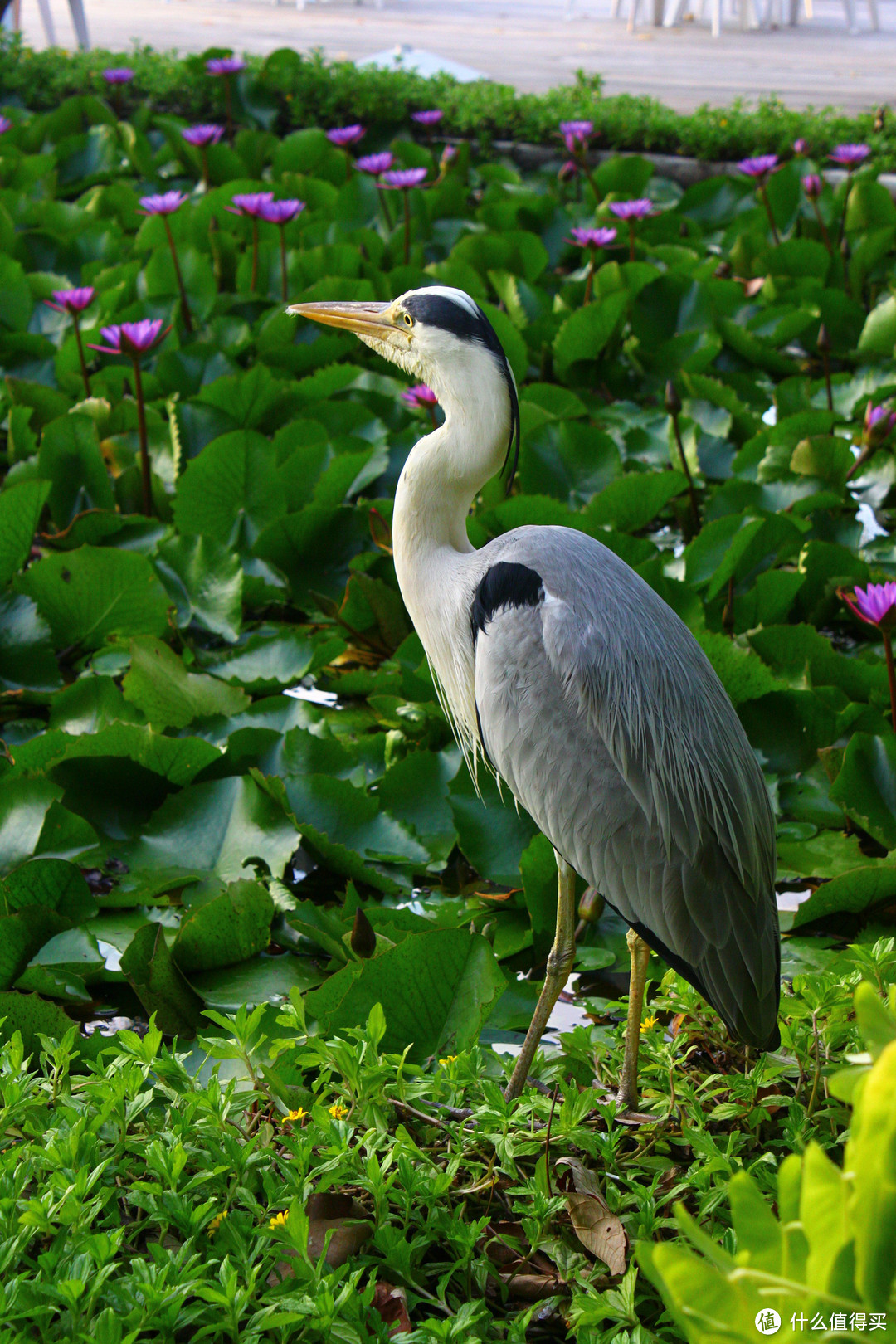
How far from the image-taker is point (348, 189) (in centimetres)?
512

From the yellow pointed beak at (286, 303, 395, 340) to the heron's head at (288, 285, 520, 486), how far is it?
16 mm

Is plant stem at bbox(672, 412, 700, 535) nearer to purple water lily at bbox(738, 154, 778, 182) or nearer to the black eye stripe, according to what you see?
the black eye stripe

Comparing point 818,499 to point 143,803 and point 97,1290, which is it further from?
point 97,1290

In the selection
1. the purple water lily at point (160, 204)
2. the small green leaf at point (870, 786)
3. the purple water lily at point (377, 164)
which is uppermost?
the purple water lily at point (377, 164)

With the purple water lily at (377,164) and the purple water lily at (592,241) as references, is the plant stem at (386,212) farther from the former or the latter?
the purple water lily at (592,241)

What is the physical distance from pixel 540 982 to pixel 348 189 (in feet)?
13.3

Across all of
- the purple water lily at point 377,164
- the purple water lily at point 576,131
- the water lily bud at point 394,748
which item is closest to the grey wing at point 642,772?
the water lily bud at point 394,748

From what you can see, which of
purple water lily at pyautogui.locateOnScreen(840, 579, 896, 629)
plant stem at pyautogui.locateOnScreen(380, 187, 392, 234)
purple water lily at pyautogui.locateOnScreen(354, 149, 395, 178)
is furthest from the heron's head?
plant stem at pyautogui.locateOnScreen(380, 187, 392, 234)

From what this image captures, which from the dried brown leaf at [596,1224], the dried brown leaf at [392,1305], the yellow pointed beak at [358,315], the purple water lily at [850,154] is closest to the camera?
the dried brown leaf at [392,1305]

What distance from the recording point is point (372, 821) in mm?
2273

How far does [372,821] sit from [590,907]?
448mm

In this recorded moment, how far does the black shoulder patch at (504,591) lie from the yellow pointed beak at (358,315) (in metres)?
0.50

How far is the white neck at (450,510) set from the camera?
1.88 m

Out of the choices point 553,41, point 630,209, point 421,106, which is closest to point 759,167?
point 630,209
